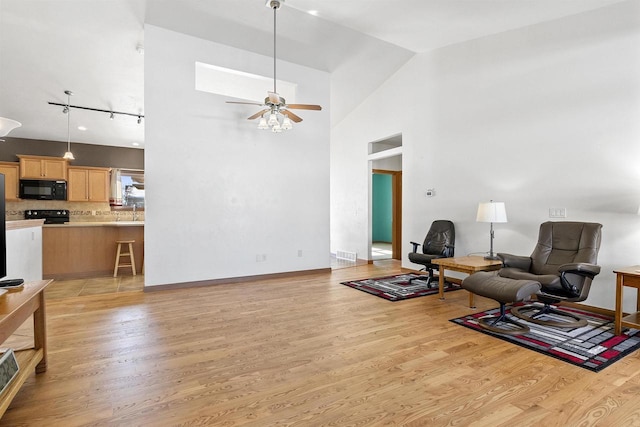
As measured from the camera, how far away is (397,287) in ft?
16.0

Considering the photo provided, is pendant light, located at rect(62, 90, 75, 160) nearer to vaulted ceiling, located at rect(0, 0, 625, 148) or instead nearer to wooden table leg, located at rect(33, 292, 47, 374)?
vaulted ceiling, located at rect(0, 0, 625, 148)

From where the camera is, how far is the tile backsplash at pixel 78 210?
7883 millimetres

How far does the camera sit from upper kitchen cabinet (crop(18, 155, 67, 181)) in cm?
770

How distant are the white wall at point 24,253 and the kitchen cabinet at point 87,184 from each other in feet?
13.8

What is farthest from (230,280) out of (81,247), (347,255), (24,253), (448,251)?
(448,251)

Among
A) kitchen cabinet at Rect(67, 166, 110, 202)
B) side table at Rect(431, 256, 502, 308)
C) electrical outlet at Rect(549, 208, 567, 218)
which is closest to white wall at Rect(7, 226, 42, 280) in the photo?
kitchen cabinet at Rect(67, 166, 110, 202)

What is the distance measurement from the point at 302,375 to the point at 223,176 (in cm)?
356

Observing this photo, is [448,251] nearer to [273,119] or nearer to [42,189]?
[273,119]

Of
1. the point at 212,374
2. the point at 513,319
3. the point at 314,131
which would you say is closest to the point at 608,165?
the point at 513,319

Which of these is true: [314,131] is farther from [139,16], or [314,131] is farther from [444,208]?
[139,16]

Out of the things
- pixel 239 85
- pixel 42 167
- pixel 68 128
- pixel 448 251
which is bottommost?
pixel 448 251

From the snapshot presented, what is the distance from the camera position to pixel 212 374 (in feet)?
7.66

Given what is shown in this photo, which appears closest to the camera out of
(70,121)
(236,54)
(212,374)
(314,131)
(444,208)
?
(212,374)

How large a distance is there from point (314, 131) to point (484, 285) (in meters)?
3.86
